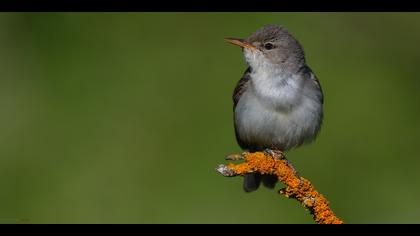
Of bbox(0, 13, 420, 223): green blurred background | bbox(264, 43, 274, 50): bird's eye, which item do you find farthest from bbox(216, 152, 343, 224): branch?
bbox(0, 13, 420, 223): green blurred background

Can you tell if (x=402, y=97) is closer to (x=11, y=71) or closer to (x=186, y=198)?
(x=186, y=198)

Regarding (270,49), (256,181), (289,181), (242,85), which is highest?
(270,49)

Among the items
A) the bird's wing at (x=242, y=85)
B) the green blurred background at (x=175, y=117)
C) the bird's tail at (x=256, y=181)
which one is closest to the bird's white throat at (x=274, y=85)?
the bird's wing at (x=242, y=85)

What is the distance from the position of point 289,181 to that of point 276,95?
4.63ft

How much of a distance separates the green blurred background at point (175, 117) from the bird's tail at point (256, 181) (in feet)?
1.37

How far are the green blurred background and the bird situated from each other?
4.11ft

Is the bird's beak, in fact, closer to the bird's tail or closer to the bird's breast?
the bird's breast

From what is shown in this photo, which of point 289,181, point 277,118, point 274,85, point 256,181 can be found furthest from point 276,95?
point 289,181

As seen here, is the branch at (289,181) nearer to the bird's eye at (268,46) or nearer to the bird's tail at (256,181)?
the bird's eye at (268,46)

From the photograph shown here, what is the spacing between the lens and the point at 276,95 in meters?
6.87

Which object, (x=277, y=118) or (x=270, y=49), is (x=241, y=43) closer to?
(x=270, y=49)

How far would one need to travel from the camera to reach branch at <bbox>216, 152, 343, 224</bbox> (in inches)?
199

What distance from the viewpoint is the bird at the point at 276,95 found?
6918 mm

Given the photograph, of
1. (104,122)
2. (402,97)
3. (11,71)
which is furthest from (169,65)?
(402,97)
